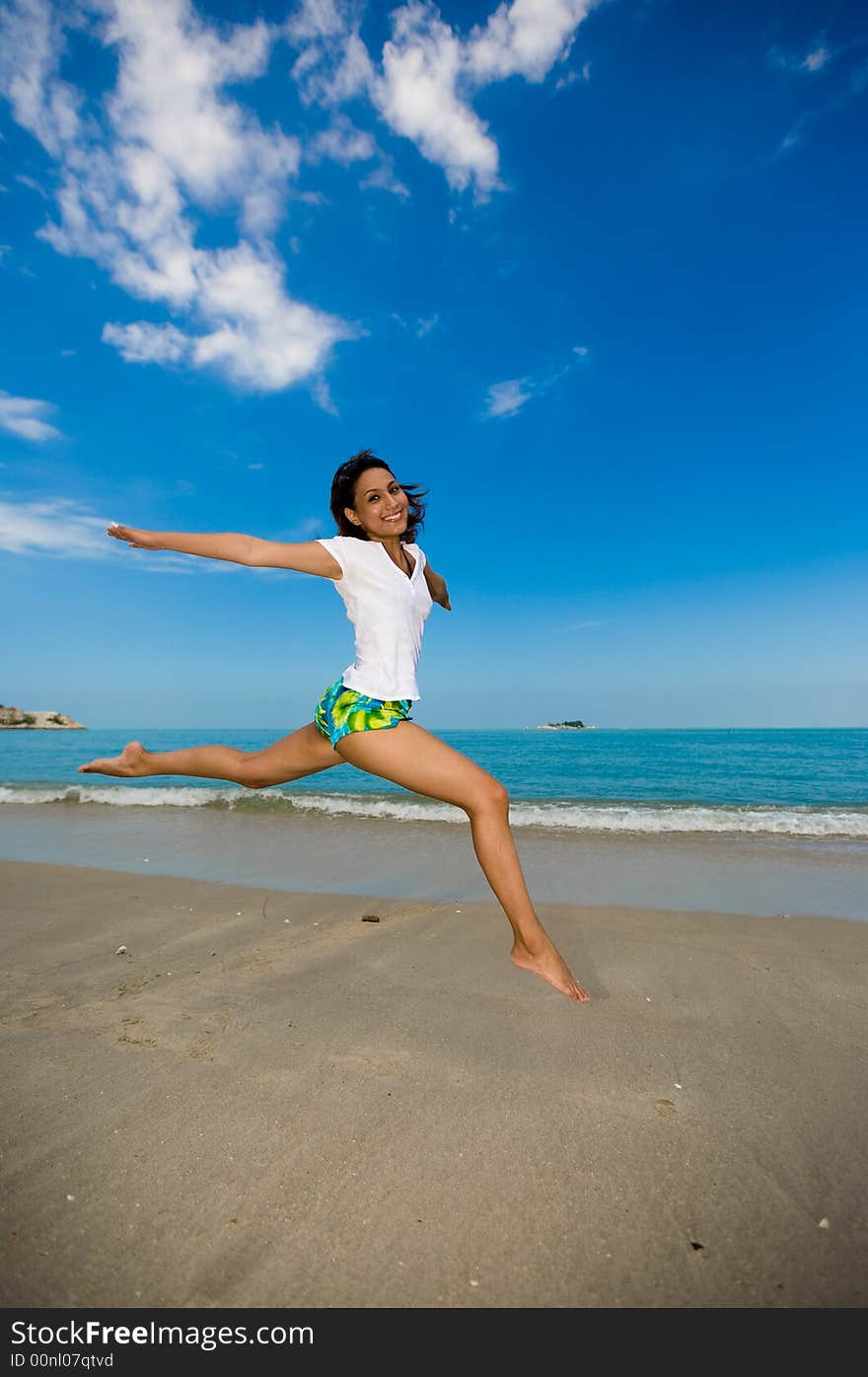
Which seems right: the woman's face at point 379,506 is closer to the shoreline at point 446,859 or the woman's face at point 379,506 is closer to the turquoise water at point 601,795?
the shoreline at point 446,859

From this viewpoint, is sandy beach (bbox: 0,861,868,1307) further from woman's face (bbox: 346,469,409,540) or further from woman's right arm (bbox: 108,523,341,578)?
woman's face (bbox: 346,469,409,540)

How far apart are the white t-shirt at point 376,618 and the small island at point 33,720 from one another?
63.5 metres

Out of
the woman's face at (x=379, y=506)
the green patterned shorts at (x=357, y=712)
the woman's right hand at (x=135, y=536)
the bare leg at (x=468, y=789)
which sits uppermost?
the woman's face at (x=379, y=506)

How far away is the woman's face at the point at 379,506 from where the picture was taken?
3.17 metres

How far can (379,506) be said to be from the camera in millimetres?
3172

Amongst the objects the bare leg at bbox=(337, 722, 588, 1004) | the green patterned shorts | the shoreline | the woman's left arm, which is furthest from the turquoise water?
the green patterned shorts

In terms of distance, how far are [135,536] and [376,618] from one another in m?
1.12

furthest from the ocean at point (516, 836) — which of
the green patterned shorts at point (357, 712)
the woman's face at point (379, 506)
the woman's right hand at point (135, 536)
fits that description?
the woman's right hand at point (135, 536)

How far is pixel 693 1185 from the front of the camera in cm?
184

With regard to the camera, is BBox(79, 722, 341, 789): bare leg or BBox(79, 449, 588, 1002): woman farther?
BBox(79, 722, 341, 789): bare leg

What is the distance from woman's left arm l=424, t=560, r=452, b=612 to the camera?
11.8ft

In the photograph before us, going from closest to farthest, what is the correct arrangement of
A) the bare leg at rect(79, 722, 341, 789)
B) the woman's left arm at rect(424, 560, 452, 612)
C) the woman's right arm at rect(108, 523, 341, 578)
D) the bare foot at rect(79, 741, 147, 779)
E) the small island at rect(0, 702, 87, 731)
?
the woman's right arm at rect(108, 523, 341, 578) < the bare leg at rect(79, 722, 341, 789) < the woman's left arm at rect(424, 560, 452, 612) < the bare foot at rect(79, 741, 147, 779) < the small island at rect(0, 702, 87, 731)

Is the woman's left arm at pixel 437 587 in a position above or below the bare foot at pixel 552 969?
above

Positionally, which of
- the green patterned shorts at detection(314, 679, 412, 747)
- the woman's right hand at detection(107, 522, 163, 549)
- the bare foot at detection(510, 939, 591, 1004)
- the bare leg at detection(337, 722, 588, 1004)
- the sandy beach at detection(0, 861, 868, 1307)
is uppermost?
the woman's right hand at detection(107, 522, 163, 549)
